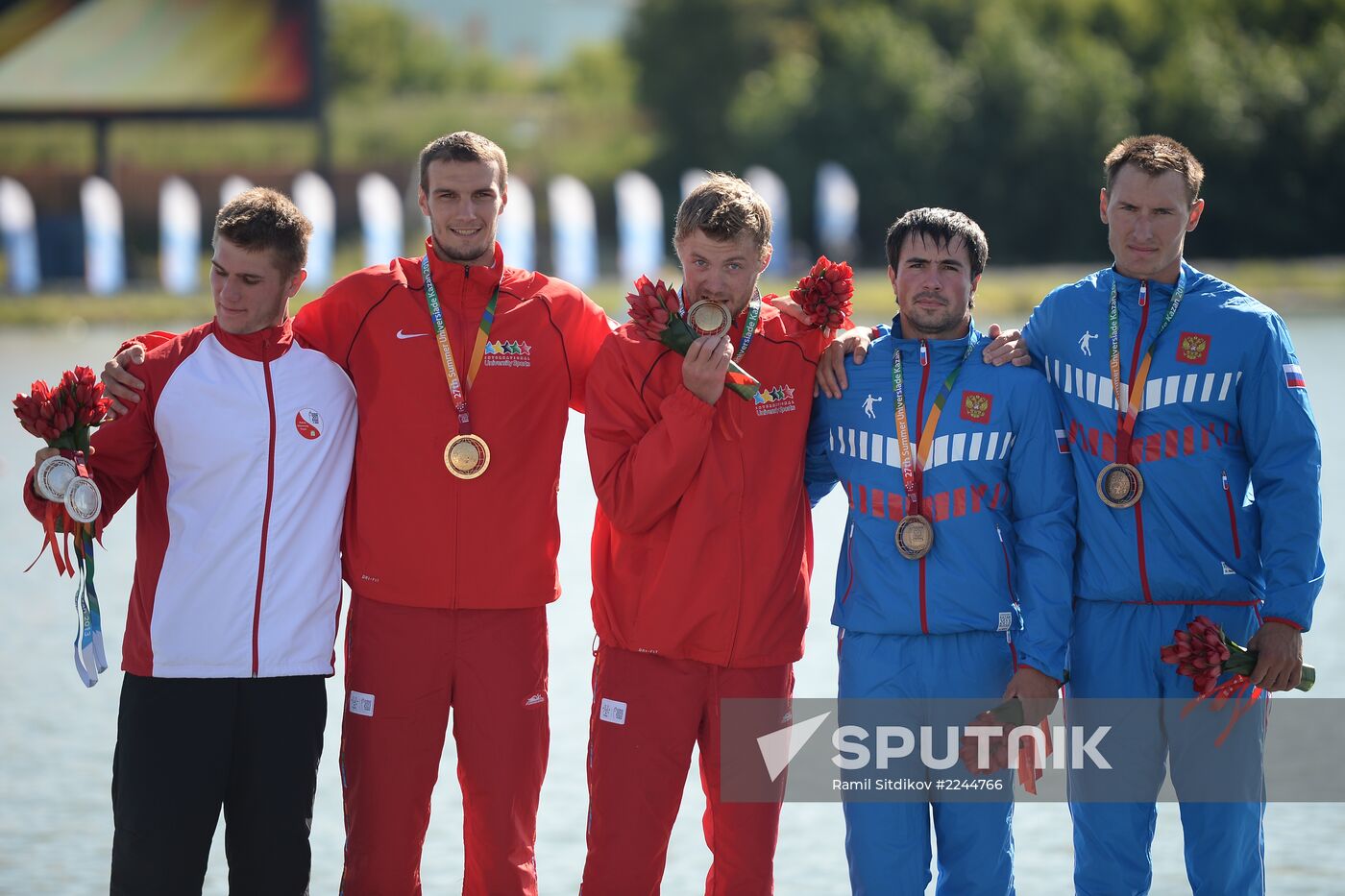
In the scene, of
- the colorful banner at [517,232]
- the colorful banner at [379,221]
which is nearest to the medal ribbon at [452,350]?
the colorful banner at [517,232]

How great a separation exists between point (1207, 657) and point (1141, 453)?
626mm

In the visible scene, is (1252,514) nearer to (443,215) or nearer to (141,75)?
(443,215)

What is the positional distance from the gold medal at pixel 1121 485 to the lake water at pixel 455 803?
208cm

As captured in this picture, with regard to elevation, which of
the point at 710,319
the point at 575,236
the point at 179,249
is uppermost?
the point at 575,236

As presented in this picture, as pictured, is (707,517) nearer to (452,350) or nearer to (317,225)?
(452,350)

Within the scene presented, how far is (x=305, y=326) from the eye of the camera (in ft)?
16.0

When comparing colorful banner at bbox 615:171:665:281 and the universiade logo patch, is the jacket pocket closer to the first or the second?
the universiade logo patch

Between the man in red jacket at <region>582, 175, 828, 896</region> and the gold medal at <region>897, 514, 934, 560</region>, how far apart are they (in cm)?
37

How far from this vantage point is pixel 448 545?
4711mm

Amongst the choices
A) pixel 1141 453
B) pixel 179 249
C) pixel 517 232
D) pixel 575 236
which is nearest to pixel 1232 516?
pixel 1141 453

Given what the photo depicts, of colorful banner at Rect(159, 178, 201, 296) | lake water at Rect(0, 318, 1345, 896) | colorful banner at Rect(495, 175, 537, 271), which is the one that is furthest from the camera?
colorful banner at Rect(159, 178, 201, 296)

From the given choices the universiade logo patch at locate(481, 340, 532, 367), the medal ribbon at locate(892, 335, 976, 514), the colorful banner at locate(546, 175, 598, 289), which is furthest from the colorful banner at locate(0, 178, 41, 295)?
the medal ribbon at locate(892, 335, 976, 514)

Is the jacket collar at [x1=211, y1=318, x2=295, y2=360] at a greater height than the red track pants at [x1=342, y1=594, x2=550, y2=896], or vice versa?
the jacket collar at [x1=211, y1=318, x2=295, y2=360]

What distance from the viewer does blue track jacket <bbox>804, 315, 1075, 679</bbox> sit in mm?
4418
